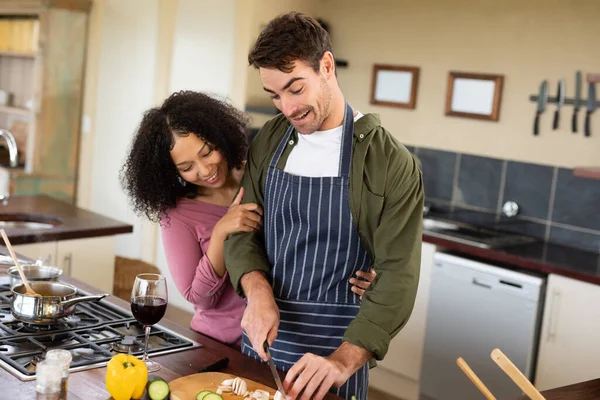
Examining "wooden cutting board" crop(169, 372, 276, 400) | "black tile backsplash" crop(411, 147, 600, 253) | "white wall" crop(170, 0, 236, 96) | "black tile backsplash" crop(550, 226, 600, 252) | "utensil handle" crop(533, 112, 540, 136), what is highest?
"white wall" crop(170, 0, 236, 96)

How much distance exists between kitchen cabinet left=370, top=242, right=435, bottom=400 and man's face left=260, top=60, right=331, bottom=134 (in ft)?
7.81

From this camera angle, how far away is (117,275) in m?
3.51

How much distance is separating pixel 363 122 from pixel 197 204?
25.3 inches

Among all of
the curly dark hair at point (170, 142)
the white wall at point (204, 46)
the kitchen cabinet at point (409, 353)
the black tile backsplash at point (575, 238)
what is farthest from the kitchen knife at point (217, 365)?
the white wall at point (204, 46)

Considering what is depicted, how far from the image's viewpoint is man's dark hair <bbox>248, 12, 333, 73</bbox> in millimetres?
1862

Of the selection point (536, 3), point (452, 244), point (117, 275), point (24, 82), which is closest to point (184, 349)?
point (117, 275)

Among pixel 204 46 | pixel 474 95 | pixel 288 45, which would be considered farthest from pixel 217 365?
pixel 204 46

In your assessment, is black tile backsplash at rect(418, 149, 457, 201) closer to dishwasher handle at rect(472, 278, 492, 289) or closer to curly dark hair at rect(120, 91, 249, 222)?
dishwasher handle at rect(472, 278, 492, 289)

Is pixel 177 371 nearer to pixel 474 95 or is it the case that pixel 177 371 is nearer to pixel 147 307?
pixel 147 307

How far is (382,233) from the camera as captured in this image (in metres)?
1.95

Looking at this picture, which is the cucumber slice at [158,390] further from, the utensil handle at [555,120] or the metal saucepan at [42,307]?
the utensil handle at [555,120]

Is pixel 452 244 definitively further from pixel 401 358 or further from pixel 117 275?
pixel 117 275

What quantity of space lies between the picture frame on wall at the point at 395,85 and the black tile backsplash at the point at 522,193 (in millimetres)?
335

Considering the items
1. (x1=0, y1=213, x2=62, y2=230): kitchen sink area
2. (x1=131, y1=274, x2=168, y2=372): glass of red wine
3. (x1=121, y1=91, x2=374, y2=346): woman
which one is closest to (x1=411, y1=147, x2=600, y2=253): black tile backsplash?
(x1=0, y1=213, x2=62, y2=230): kitchen sink area
